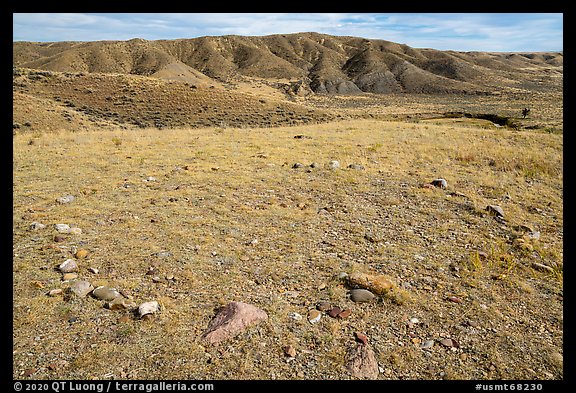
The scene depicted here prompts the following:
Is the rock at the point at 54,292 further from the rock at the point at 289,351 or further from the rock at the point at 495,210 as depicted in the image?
the rock at the point at 495,210

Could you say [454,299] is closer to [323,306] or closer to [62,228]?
[323,306]

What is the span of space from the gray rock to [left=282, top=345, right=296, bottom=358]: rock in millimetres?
1230

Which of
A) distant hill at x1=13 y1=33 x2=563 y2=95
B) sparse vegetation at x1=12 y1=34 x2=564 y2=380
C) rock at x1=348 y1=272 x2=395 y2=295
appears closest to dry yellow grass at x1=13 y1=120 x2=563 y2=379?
sparse vegetation at x1=12 y1=34 x2=564 y2=380

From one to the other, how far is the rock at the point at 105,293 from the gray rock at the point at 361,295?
3072mm

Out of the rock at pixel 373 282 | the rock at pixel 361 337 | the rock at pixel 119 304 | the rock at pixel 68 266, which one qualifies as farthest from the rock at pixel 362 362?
the rock at pixel 68 266

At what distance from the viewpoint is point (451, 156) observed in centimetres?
1270

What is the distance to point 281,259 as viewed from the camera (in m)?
5.52

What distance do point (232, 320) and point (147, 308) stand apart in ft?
3.41

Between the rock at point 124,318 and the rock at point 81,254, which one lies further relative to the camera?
the rock at point 81,254

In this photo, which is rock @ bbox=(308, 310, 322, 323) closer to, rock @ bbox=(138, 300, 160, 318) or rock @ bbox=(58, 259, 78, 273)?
rock @ bbox=(138, 300, 160, 318)

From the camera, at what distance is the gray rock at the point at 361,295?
450 centimetres

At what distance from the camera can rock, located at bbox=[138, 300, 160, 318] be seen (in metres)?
4.03
